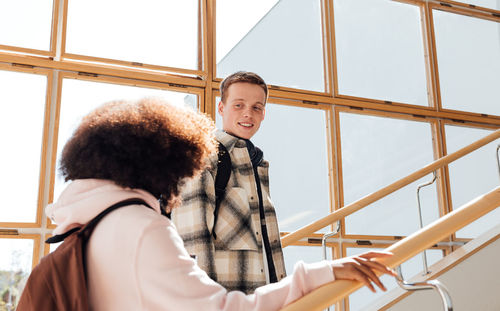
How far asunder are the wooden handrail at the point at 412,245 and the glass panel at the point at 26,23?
3.43 meters

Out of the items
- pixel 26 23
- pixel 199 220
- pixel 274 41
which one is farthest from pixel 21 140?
pixel 199 220

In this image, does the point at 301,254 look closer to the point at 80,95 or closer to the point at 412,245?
the point at 80,95

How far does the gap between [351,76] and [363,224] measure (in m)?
1.42

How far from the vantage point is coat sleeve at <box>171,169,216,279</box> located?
1711 millimetres

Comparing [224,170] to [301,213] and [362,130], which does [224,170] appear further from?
[362,130]

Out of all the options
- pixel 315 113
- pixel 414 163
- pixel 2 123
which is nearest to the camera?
pixel 2 123

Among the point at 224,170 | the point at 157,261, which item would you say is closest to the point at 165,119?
the point at 157,261

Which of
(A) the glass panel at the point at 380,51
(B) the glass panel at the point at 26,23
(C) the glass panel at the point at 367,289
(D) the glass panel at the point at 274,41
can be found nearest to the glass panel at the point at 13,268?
Answer: (B) the glass panel at the point at 26,23

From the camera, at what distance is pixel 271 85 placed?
449 centimetres

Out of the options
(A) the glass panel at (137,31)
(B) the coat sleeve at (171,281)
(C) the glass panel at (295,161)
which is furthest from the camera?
(C) the glass panel at (295,161)

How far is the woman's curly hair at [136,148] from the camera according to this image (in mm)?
1019

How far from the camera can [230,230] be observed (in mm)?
1839

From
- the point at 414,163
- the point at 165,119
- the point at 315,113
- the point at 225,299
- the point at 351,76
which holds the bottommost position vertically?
the point at 225,299

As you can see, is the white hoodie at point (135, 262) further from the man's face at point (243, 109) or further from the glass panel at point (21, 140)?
the glass panel at point (21, 140)
